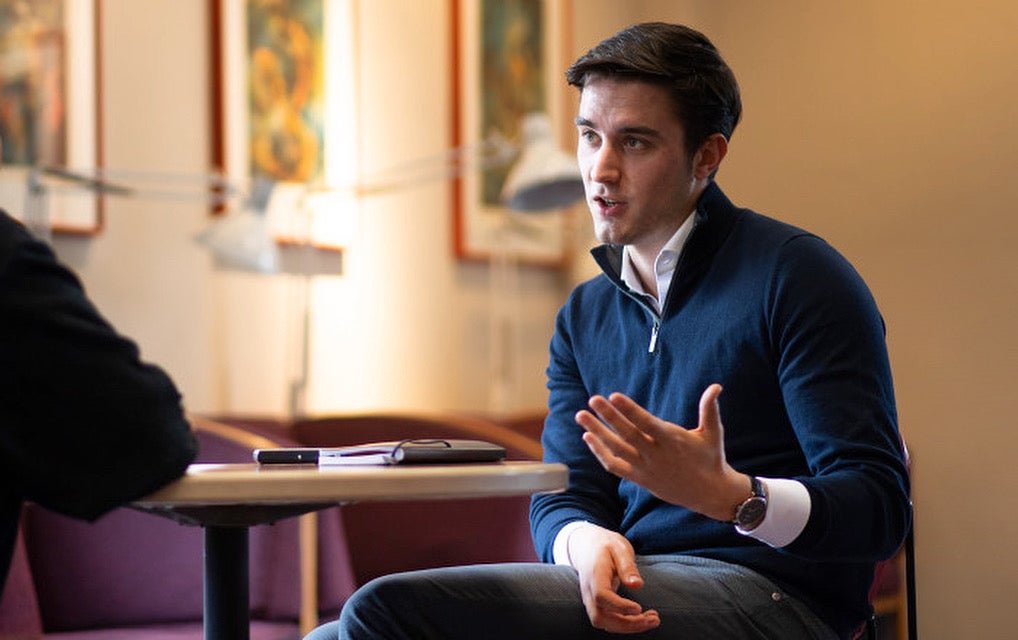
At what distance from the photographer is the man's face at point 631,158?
5.98 ft

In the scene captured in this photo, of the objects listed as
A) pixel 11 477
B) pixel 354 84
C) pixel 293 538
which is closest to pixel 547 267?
pixel 354 84

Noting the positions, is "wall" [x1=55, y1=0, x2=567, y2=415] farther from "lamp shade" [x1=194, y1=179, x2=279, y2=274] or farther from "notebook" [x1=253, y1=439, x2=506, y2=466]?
"notebook" [x1=253, y1=439, x2=506, y2=466]

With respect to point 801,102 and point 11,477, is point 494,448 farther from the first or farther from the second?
point 801,102

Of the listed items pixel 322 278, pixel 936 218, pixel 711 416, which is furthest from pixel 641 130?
pixel 936 218

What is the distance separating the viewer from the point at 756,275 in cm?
173

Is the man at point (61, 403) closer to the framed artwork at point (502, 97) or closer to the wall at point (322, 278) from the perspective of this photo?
the wall at point (322, 278)

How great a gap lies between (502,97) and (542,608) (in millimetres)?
3881

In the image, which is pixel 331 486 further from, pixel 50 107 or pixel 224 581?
pixel 50 107

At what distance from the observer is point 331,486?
1.30 m

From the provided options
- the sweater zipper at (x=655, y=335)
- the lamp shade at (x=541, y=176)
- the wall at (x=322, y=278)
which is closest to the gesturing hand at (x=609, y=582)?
the sweater zipper at (x=655, y=335)

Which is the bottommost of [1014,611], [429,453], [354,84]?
[1014,611]

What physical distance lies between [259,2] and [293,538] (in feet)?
6.21

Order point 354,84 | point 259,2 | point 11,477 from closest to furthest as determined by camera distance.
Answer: point 11,477
point 259,2
point 354,84

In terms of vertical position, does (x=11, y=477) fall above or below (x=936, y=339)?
above
